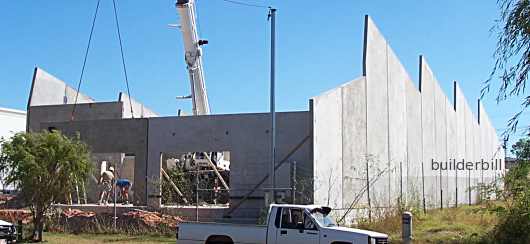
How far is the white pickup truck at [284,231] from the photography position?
15.9 metres

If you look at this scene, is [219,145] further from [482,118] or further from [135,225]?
[482,118]

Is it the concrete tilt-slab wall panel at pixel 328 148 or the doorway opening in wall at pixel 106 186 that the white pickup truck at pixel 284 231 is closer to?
the concrete tilt-slab wall panel at pixel 328 148

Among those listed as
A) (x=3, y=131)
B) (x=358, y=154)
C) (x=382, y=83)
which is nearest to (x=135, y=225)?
(x=358, y=154)

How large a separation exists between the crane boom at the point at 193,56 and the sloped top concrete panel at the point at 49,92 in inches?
409

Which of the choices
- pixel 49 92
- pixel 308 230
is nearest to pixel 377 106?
pixel 308 230

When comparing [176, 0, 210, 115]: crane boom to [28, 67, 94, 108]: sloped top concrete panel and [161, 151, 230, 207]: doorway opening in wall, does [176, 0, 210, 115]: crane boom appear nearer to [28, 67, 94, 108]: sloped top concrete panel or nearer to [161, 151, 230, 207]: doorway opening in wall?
[161, 151, 230, 207]: doorway opening in wall

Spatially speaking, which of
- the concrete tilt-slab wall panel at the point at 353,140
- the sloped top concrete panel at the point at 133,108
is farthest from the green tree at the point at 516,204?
the sloped top concrete panel at the point at 133,108

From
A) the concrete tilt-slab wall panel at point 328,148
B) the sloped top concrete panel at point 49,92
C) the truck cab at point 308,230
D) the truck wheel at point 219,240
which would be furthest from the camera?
the sloped top concrete panel at point 49,92

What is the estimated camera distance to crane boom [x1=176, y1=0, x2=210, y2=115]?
36188 mm

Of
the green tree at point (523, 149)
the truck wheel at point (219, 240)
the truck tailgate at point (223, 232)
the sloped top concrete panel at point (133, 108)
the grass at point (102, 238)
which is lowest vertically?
the grass at point (102, 238)

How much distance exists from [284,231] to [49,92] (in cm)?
3006

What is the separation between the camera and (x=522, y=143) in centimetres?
1972

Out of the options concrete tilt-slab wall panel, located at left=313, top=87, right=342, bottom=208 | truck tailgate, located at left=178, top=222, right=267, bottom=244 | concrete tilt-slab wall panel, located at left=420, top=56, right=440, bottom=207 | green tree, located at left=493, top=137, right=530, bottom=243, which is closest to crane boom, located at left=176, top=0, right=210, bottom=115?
concrete tilt-slab wall panel, located at left=313, top=87, right=342, bottom=208

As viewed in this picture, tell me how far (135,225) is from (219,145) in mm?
4864
